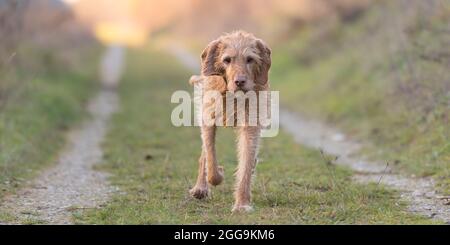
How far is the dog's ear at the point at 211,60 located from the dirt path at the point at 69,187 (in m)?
1.74

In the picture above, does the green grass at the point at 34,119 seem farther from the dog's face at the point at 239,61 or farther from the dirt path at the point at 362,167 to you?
the dirt path at the point at 362,167

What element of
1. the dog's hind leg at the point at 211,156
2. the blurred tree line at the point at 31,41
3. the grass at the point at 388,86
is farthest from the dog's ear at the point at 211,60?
the blurred tree line at the point at 31,41

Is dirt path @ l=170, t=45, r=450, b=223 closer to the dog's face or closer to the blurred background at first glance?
the blurred background

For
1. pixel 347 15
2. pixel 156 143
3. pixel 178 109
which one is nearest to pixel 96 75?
pixel 347 15

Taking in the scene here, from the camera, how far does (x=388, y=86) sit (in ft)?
45.9

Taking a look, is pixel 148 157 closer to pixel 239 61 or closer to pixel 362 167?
pixel 362 167

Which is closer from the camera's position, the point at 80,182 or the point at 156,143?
the point at 80,182

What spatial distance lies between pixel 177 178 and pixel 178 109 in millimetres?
5551

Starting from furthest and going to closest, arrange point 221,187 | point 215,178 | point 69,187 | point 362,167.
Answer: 1. point 362,167
2. point 69,187
3. point 221,187
4. point 215,178

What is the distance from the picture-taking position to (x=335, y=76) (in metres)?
18.3

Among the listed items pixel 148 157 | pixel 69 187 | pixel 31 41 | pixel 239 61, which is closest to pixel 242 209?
pixel 239 61

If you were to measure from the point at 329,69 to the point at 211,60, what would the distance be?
12686 millimetres

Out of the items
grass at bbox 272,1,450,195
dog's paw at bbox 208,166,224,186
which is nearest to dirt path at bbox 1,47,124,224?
dog's paw at bbox 208,166,224,186
